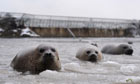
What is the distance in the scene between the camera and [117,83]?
5.15 m

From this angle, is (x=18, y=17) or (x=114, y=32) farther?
(x=114, y=32)

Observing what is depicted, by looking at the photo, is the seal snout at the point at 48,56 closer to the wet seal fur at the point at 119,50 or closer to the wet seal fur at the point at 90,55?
the wet seal fur at the point at 90,55

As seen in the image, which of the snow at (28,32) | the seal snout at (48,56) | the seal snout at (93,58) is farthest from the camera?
the snow at (28,32)

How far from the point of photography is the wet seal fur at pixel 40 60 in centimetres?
634

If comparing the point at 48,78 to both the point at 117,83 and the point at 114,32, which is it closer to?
the point at 117,83

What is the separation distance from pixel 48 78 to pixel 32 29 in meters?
49.2

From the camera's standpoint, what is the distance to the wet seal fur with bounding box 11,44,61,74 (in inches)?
250

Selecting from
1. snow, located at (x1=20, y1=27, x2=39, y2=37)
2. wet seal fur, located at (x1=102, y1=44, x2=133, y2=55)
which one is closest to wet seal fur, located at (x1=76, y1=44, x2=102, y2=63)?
wet seal fur, located at (x1=102, y1=44, x2=133, y2=55)

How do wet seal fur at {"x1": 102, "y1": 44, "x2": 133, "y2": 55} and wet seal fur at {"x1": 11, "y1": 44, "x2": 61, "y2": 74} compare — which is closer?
wet seal fur at {"x1": 11, "y1": 44, "x2": 61, "y2": 74}

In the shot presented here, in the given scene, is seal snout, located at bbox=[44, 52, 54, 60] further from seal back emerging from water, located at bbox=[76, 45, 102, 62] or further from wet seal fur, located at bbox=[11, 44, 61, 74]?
seal back emerging from water, located at bbox=[76, 45, 102, 62]

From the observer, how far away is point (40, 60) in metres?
6.40

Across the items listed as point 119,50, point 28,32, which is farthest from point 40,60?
point 28,32

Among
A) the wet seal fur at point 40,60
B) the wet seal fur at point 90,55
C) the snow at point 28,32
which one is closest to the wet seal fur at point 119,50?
the wet seal fur at point 90,55

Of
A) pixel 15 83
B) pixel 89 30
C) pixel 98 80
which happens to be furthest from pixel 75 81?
pixel 89 30
